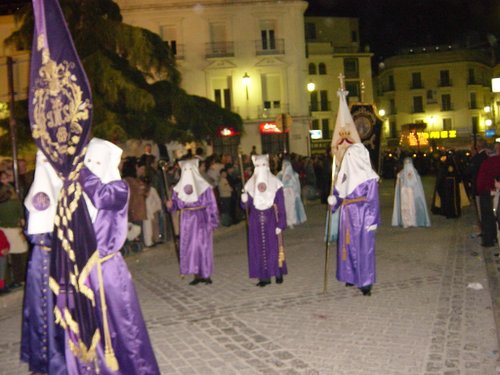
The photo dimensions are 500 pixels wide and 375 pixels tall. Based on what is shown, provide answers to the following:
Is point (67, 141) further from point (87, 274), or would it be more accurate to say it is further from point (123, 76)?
point (123, 76)

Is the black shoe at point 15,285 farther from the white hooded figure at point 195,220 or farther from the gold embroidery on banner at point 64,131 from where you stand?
the gold embroidery on banner at point 64,131

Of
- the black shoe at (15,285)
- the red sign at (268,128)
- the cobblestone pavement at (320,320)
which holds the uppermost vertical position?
the red sign at (268,128)

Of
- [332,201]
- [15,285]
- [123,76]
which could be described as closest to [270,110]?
[123,76]

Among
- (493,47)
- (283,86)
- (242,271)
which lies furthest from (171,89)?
(493,47)

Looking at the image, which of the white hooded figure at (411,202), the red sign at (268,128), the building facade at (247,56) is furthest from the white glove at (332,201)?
the red sign at (268,128)

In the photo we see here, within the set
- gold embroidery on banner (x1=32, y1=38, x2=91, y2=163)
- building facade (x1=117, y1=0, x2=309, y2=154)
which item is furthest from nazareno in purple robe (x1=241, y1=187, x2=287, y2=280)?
building facade (x1=117, y1=0, x2=309, y2=154)

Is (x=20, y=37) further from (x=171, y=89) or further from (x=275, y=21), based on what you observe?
(x=275, y=21)

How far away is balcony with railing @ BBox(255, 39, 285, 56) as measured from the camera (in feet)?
129

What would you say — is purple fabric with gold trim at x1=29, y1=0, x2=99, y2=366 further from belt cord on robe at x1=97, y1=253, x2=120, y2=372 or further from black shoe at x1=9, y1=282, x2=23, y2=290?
black shoe at x1=9, y1=282, x2=23, y2=290

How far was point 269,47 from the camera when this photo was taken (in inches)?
1559

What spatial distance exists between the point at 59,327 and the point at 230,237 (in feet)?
34.4

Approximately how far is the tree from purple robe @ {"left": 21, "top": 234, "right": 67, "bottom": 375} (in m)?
11.2

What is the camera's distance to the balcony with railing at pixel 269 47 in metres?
39.4

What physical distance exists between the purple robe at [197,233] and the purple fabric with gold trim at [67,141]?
4824 millimetres
